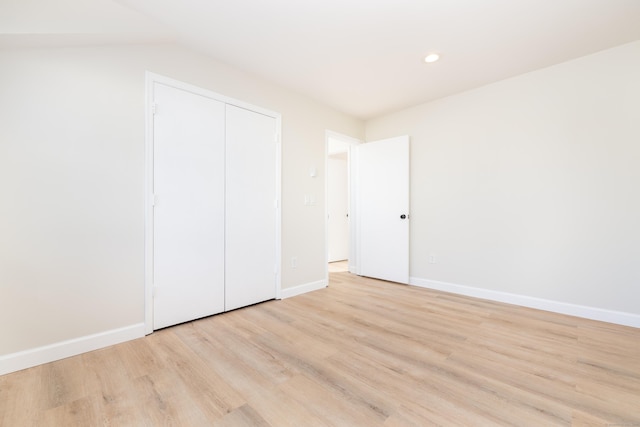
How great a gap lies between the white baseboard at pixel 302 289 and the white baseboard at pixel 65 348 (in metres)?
1.48

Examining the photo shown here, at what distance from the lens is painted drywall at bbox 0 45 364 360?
1.70 meters

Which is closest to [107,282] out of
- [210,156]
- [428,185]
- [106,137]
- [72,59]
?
[106,137]

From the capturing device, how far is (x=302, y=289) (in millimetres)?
3379

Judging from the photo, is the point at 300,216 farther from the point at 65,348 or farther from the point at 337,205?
the point at 337,205

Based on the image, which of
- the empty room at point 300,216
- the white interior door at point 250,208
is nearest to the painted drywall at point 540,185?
the empty room at point 300,216

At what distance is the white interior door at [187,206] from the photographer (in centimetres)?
228

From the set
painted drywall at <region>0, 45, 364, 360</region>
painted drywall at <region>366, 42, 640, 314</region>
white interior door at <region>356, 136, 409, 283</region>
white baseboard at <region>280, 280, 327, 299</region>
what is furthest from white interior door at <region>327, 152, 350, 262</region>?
painted drywall at <region>0, 45, 364, 360</region>

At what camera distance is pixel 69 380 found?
5.25 ft

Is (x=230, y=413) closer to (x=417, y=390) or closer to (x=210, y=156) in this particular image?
(x=417, y=390)

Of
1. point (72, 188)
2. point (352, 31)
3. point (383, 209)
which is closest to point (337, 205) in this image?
point (383, 209)

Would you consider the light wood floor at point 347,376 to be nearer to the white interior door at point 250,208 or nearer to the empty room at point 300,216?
the empty room at point 300,216

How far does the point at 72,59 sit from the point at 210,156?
45.1 inches

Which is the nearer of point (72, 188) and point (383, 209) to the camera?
point (72, 188)

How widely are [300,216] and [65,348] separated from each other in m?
2.39
